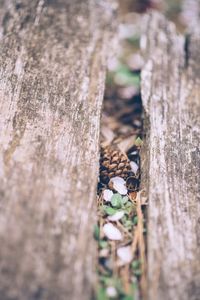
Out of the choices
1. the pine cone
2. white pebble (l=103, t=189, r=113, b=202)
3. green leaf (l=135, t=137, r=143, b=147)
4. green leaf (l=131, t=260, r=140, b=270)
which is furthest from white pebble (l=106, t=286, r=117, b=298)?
green leaf (l=135, t=137, r=143, b=147)

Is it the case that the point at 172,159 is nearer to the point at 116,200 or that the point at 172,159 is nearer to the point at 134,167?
the point at 134,167

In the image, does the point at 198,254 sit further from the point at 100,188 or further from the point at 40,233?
the point at 40,233

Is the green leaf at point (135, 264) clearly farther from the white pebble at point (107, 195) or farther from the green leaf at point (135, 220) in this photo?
the white pebble at point (107, 195)

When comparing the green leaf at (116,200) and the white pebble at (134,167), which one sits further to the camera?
the white pebble at (134,167)

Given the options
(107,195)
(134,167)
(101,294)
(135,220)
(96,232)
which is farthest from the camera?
(134,167)

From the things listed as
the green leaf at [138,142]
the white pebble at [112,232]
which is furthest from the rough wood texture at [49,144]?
the green leaf at [138,142]

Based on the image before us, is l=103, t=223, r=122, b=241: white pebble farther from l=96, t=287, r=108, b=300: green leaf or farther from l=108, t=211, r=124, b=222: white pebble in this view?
l=96, t=287, r=108, b=300: green leaf

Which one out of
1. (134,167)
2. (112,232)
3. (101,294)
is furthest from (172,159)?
(101,294)
